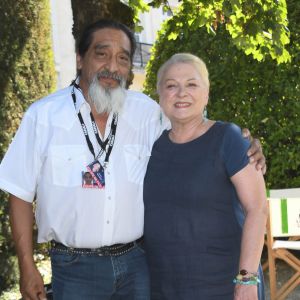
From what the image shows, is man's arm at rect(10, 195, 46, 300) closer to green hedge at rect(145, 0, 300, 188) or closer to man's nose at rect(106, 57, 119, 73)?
man's nose at rect(106, 57, 119, 73)

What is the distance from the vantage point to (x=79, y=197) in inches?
108

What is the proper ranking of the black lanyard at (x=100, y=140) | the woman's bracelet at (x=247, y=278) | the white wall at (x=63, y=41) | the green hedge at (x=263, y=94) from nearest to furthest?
the woman's bracelet at (x=247, y=278) → the black lanyard at (x=100, y=140) → the green hedge at (x=263, y=94) → the white wall at (x=63, y=41)

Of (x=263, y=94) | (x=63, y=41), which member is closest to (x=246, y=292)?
(x=263, y=94)

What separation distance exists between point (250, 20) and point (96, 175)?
107 inches

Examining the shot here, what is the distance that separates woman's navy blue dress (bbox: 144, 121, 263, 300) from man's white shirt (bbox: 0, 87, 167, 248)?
212 millimetres

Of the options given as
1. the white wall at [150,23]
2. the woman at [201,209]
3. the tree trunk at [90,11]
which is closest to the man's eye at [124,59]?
the woman at [201,209]

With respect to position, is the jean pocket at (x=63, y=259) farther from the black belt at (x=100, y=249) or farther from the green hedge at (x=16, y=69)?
the green hedge at (x=16, y=69)

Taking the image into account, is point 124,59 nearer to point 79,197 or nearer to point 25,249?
point 79,197

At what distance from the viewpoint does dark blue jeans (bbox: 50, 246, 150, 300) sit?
2.78 meters

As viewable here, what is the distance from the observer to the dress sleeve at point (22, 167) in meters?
2.75

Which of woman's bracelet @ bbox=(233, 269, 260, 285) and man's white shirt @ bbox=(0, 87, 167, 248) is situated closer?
woman's bracelet @ bbox=(233, 269, 260, 285)

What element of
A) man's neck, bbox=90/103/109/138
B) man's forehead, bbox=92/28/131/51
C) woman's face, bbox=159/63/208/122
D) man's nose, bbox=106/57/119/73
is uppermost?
man's forehead, bbox=92/28/131/51

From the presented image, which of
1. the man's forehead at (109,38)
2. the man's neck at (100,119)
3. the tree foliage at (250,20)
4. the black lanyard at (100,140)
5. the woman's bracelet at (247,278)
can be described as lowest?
the woman's bracelet at (247,278)

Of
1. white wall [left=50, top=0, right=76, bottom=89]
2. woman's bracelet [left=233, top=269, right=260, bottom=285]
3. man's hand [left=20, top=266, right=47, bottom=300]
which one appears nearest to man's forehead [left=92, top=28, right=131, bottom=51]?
man's hand [left=20, top=266, right=47, bottom=300]
